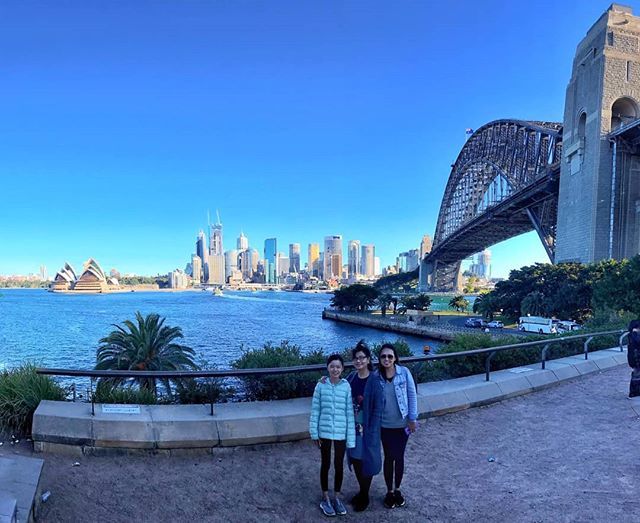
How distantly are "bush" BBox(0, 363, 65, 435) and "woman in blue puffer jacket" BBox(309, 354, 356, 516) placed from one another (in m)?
3.70

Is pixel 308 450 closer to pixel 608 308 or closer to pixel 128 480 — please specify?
pixel 128 480

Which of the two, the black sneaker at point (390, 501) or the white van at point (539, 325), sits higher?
the black sneaker at point (390, 501)

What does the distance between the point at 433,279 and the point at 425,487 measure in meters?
132

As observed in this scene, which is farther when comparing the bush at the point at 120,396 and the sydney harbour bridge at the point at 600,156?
the sydney harbour bridge at the point at 600,156

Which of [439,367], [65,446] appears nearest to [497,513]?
[65,446]

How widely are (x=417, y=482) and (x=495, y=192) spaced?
98.3m

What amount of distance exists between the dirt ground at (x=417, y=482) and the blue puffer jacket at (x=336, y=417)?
744mm

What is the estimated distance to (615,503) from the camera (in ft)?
14.4

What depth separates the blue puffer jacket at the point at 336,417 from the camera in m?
4.29

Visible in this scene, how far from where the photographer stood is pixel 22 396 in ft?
18.4

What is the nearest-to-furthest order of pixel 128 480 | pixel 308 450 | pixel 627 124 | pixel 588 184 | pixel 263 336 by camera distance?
pixel 128 480 → pixel 308 450 → pixel 627 124 → pixel 588 184 → pixel 263 336

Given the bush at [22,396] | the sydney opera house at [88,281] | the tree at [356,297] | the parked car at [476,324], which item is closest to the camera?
the bush at [22,396]

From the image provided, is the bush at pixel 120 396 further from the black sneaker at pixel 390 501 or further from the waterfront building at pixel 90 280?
the waterfront building at pixel 90 280

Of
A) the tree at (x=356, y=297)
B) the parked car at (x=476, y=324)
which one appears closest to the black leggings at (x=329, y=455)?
the parked car at (x=476, y=324)
